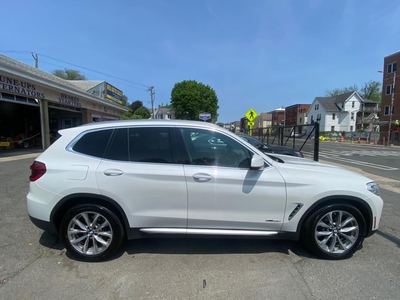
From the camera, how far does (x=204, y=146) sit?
322 cm

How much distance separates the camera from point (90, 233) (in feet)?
9.92

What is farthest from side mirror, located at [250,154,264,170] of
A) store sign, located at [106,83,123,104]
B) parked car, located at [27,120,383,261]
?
store sign, located at [106,83,123,104]

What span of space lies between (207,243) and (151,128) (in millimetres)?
1823

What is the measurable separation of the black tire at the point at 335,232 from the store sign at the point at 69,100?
17292 millimetres

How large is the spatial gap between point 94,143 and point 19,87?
12.7 meters

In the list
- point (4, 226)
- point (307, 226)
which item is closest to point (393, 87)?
point (307, 226)

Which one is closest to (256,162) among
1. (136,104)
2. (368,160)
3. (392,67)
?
(368,160)

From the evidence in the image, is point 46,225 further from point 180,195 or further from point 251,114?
point 251,114

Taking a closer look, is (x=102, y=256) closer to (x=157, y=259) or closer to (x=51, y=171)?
(x=157, y=259)

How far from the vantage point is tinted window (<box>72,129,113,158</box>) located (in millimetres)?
3072

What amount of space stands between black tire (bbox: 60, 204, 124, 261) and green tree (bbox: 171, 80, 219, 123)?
2289 inches

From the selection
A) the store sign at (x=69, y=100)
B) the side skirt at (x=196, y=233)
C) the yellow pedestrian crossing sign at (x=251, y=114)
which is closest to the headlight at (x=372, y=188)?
the side skirt at (x=196, y=233)

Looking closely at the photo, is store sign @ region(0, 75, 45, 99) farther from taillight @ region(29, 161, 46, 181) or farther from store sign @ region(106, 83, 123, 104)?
store sign @ region(106, 83, 123, 104)

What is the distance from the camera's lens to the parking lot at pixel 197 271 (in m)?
2.48
